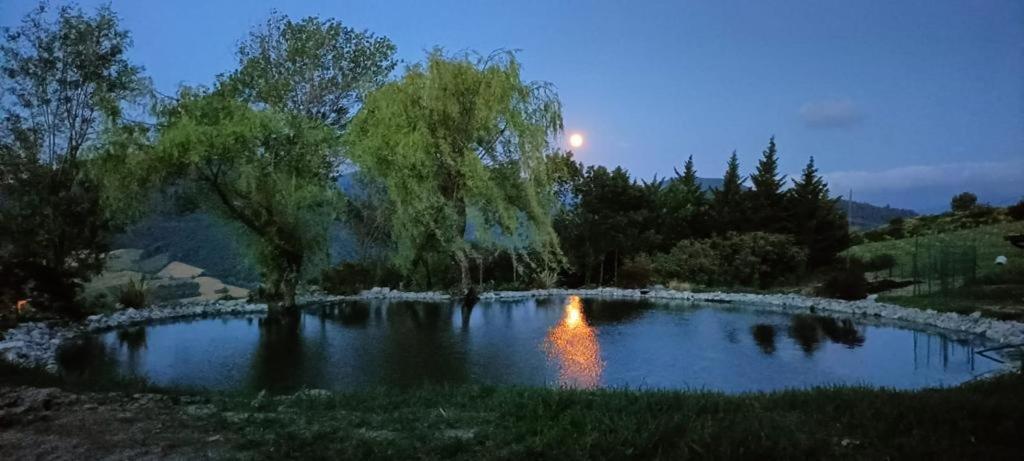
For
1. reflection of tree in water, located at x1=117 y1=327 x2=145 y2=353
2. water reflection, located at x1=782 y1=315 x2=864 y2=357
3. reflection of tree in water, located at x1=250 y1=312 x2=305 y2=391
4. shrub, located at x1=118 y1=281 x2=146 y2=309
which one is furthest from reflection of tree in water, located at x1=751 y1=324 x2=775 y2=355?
shrub, located at x1=118 y1=281 x2=146 y2=309

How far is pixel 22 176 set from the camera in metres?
13.9

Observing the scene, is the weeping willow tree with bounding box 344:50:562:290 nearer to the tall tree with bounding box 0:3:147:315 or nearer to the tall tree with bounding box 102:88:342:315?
the tall tree with bounding box 102:88:342:315

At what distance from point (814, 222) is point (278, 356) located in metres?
21.4

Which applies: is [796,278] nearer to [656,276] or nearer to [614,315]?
[656,276]

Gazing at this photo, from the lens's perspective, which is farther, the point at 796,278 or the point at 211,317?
the point at 796,278

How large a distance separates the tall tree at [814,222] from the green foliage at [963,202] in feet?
45.4

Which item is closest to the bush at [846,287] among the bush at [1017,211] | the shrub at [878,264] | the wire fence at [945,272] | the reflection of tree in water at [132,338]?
the wire fence at [945,272]

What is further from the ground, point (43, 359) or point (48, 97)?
point (48, 97)

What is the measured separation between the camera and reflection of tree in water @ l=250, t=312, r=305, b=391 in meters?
7.88

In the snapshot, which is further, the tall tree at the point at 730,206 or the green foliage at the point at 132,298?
the tall tree at the point at 730,206

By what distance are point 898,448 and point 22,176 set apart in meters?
16.1

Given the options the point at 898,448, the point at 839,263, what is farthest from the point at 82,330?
the point at 839,263

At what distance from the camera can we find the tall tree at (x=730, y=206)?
23.8 m

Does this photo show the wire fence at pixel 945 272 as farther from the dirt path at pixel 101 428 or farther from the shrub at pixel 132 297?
the shrub at pixel 132 297
